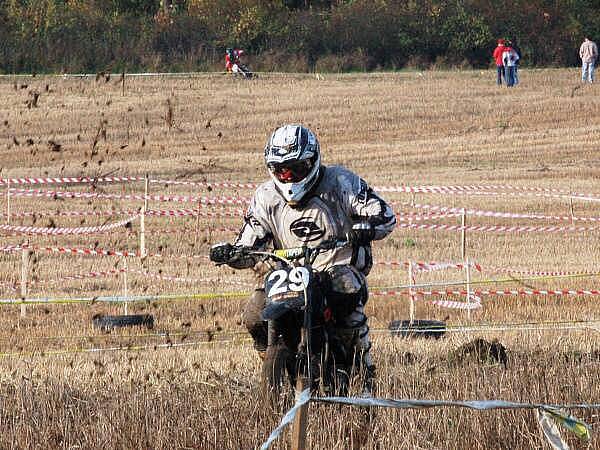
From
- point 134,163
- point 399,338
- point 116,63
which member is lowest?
point 399,338

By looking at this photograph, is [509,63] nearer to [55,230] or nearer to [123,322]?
[55,230]

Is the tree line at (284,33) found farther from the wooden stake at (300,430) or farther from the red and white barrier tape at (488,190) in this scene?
the wooden stake at (300,430)

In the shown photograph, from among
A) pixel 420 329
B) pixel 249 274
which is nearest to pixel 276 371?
pixel 420 329

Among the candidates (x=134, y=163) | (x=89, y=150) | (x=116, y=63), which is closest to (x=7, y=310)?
(x=134, y=163)

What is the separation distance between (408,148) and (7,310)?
24723 millimetres

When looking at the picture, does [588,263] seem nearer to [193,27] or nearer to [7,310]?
[7,310]

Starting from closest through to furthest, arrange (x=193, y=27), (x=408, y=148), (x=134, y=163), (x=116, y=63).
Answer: (x=134, y=163) → (x=408, y=148) → (x=116, y=63) → (x=193, y=27)

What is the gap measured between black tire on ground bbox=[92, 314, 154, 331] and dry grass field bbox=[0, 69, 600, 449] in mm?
149

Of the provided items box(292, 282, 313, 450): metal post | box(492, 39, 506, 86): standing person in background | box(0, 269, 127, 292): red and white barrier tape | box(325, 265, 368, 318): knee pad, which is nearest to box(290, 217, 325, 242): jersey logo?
box(325, 265, 368, 318): knee pad

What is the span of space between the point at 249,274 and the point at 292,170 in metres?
10.5

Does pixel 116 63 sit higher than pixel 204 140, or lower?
higher

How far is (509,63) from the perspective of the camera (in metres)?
48.7

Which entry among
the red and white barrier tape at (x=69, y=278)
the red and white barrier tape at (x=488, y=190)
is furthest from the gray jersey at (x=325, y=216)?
the red and white barrier tape at (x=488, y=190)

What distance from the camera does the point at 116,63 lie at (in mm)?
55312
